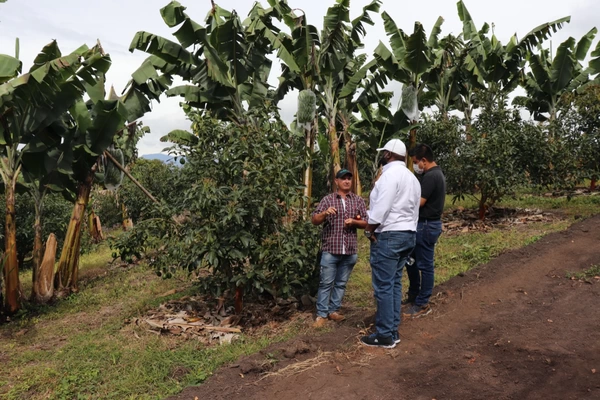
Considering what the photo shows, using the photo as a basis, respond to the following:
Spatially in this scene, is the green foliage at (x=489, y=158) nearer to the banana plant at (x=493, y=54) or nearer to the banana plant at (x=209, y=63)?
the banana plant at (x=493, y=54)

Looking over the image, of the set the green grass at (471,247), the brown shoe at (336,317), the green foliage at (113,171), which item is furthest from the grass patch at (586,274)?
the green foliage at (113,171)

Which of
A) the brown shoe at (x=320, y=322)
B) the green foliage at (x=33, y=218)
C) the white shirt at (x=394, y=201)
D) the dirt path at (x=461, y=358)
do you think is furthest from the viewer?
the green foliage at (x=33, y=218)

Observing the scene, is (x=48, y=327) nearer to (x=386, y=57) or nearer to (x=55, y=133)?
(x=55, y=133)

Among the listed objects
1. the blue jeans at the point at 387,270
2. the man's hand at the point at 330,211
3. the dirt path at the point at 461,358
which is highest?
the man's hand at the point at 330,211

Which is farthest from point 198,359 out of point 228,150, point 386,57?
point 386,57

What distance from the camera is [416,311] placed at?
503cm

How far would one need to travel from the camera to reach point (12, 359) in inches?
233

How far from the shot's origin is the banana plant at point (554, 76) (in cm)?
1333

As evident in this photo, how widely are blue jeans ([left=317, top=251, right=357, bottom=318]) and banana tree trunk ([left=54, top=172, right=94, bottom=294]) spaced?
19.0 feet

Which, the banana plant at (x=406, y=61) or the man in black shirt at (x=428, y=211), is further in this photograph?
the banana plant at (x=406, y=61)

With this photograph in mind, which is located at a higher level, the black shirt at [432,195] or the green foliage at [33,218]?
the black shirt at [432,195]

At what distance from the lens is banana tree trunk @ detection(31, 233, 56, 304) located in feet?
27.9

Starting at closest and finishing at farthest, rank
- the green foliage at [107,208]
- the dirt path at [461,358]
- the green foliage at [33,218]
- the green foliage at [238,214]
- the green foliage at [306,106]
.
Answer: the dirt path at [461,358], the green foliage at [238,214], the green foliage at [306,106], the green foliage at [33,218], the green foliage at [107,208]

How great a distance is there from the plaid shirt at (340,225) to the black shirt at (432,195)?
629mm
